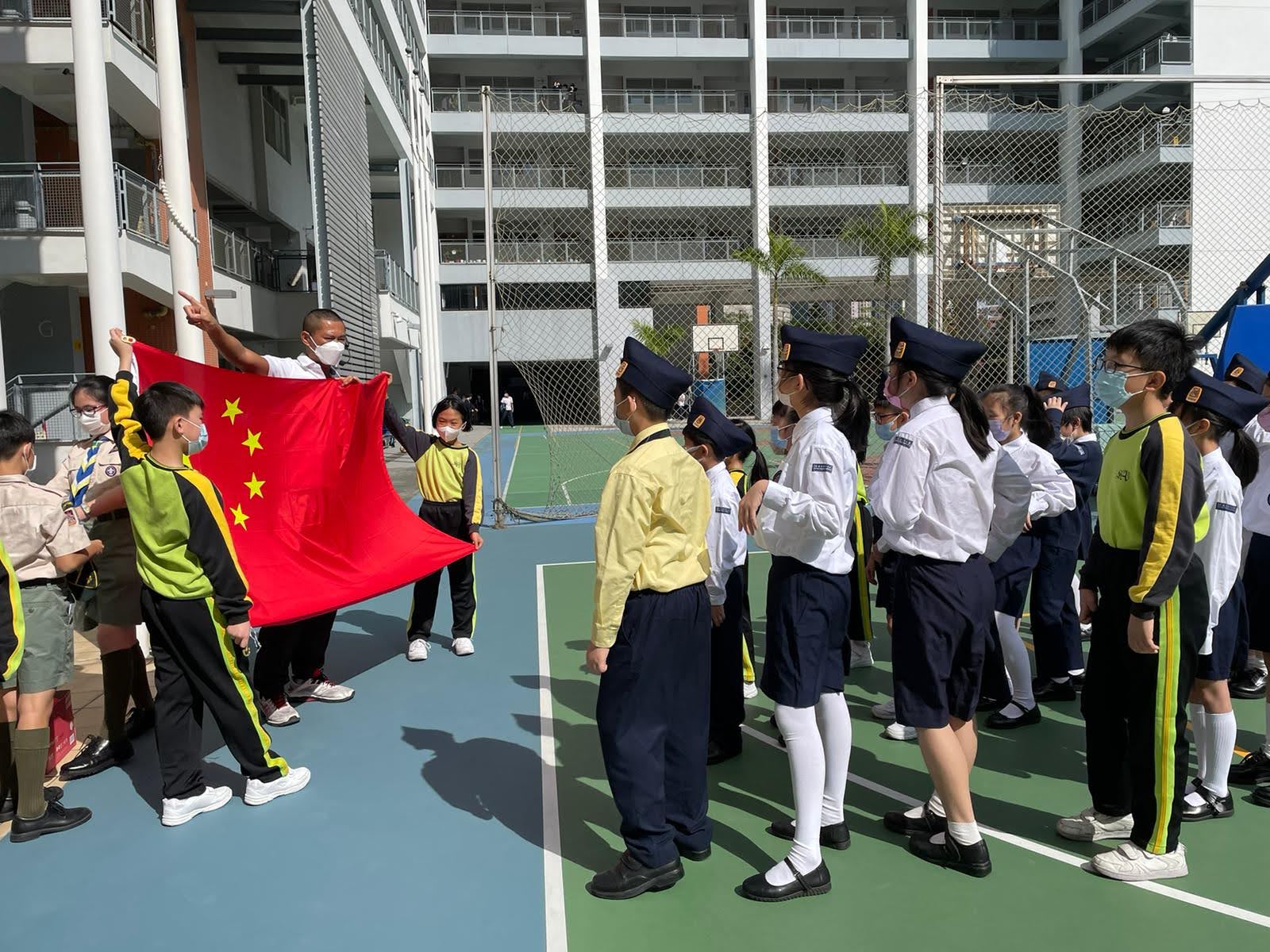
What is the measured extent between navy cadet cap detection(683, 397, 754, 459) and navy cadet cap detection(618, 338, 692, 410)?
1120 mm

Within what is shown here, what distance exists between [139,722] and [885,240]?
1455 centimetres

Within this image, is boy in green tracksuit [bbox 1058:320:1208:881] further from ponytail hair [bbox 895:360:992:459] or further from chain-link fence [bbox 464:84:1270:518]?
chain-link fence [bbox 464:84:1270:518]

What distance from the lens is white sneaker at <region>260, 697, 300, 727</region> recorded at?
5316 mm

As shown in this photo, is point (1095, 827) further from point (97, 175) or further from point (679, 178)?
point (679, 178)

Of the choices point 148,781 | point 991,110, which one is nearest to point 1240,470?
point 148,781

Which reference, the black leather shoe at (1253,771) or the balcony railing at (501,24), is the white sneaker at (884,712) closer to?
the black leather shoe at (1253,771)

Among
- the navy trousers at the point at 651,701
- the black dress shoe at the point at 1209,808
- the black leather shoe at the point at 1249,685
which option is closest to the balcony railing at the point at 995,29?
the black leather shoe at the point at 1249,685

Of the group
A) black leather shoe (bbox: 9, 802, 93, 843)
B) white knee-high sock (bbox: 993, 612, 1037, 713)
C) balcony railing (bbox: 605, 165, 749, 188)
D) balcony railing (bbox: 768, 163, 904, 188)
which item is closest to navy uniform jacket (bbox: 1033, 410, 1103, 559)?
white knee-high sock (bbox: 993, 612, 1037, 713)

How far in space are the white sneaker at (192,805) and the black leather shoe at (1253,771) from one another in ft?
15.2

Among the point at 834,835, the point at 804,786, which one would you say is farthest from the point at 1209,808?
the point at 804,786

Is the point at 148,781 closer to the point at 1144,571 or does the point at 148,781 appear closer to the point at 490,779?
the point at 490,779

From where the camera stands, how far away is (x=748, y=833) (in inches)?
154

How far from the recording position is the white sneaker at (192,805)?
161 inches

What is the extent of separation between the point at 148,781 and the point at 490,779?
1.72 meters
